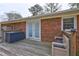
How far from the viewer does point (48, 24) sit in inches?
155

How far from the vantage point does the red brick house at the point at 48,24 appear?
11.3 feet

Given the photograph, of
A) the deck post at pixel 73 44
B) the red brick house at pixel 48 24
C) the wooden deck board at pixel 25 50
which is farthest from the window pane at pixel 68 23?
the wooden deck board at pixel 25 50

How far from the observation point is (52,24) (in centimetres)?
380

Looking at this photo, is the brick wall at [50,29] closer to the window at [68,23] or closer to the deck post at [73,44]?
the window at [68,23]

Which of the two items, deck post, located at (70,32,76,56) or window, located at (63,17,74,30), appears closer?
deck post, located at (70,32,76,56)

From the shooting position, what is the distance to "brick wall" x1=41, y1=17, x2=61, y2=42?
3.68 m

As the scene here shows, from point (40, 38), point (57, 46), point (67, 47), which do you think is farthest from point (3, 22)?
point (67, 47)

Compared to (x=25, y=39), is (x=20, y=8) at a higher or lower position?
higher

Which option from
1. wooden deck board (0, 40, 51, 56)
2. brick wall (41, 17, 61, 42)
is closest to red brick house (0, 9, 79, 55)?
brick wall (41, 17, 61, 42)

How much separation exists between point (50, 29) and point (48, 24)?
16 cm

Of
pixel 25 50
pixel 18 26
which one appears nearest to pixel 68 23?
pixel 25 50

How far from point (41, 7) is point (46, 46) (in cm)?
98

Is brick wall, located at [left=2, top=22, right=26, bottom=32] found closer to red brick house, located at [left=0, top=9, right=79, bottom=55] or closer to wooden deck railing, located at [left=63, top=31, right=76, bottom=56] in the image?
red brick house, located at [left=0, top=9, right=79, bottom=55]

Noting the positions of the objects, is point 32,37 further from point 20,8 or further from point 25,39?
point 20,8
